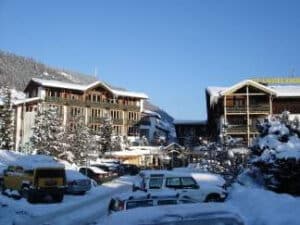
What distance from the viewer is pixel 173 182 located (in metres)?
24.3

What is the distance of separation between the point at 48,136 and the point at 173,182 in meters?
37.0

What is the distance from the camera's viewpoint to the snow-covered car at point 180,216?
784 cm

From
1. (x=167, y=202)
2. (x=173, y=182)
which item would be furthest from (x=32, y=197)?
(x=167, y=202)

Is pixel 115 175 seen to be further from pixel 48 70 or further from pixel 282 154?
pixel 48 70

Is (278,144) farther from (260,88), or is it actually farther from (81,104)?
(81,104)

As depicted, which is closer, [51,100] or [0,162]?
[0,162]

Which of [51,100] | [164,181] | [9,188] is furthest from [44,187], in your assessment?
[51,100]

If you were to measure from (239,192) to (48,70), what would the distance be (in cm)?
17623

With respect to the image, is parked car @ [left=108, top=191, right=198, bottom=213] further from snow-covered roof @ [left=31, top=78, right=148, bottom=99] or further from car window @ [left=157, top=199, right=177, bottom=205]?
snow-covered roof @ [left=31, top=78, right=148, bottom=99]

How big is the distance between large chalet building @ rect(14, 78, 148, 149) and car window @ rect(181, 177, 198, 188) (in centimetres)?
5057

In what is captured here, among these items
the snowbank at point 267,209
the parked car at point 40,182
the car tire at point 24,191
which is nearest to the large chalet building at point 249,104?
the parked car at point 40,182

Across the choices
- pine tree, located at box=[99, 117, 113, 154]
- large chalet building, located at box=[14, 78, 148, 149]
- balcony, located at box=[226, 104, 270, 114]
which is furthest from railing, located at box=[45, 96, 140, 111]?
balcony, located at box=[226, 104, 270, 114]

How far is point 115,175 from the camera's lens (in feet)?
176

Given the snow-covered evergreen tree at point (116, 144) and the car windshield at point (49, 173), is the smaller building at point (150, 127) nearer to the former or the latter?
the snow-covered evergreen tree at point (116, 144)
